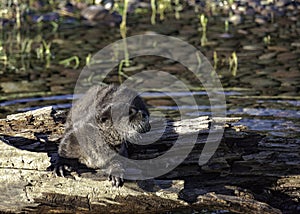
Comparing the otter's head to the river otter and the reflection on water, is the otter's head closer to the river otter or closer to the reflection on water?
the river otter

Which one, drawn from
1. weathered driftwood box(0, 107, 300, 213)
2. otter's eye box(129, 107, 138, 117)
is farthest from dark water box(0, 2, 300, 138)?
otter's eye box(129, 107, 138, 117)

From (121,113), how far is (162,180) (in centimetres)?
78

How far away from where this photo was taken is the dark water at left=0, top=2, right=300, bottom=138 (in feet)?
29.7

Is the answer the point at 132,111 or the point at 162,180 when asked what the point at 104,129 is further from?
the point at 162,180

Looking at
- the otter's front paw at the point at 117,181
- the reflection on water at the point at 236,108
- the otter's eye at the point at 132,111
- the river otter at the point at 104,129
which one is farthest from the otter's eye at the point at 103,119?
the reflection on water at the point at 236,108

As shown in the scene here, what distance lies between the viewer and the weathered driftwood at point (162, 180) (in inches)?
225

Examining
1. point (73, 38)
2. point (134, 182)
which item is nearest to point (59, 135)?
point (134, 182)

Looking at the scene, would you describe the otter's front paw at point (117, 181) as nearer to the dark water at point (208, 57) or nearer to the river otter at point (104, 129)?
the river otter at point (104, 129)

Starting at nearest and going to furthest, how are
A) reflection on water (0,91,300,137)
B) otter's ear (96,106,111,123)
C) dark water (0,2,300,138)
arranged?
otter's ear (96,106,111,123), reflection on water (0,91,300,137), dark water (0,2,300,138)

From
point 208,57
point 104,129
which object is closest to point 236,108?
point 208,57

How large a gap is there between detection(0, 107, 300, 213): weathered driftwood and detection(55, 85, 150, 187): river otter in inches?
5.3

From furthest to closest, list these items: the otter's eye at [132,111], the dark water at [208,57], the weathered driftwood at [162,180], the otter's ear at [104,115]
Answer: the dark water at [208,57] < the weathered driftwood at [162,180] < the otter's ear at [104,115] < the otter's eye at [132,111]

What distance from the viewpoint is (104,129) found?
18.6 ft

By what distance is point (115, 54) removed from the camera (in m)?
12.0
